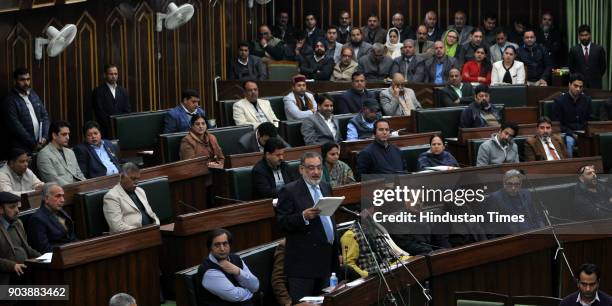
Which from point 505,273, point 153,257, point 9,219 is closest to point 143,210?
point 153,257

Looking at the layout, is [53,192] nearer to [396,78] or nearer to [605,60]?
[396,78]

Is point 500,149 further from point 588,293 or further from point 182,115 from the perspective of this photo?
point 588,293

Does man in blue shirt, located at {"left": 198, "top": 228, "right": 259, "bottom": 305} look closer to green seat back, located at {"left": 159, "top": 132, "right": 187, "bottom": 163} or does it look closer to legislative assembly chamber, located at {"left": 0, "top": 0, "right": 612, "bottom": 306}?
legislative assembly chamber, located at {"left": 0, "top": 0, "right": 612, "bottom": 306}

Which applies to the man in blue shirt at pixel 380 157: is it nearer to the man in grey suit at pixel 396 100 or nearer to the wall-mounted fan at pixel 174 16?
the man in grey suit at pixel 396 100

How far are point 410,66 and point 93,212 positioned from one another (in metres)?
4.93

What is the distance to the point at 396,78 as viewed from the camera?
986 cm

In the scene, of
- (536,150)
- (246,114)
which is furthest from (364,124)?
(536,150)

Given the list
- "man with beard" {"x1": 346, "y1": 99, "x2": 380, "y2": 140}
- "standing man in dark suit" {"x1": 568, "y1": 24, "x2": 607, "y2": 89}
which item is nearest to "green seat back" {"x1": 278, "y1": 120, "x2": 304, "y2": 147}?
"man with beard" {"x1": 346, "y1": 99, "x2": 380, "y2": 140}

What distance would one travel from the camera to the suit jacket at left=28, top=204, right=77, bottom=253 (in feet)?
20.1

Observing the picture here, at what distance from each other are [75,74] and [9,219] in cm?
330

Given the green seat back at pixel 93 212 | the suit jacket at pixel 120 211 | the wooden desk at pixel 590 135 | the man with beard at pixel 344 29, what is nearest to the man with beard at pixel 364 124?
the wooden desk at pixel 590 135

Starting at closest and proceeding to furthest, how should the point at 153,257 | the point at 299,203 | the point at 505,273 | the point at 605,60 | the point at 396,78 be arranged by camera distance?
the point at 299,203
the point at 153,257
the point at 505,273
the point at 396,78
the point at 605,60

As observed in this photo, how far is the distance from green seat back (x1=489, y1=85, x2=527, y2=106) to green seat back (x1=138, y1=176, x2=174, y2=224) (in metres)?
4.07

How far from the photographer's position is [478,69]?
35.9 feet
